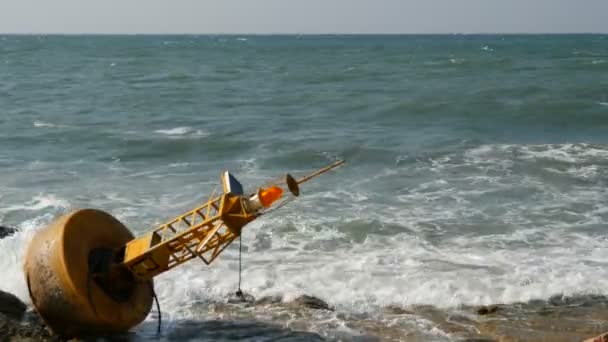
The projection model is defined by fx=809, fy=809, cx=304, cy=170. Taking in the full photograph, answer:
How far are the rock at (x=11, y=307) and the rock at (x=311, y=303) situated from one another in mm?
3657

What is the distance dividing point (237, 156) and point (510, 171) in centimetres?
791

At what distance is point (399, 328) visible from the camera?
1051cm

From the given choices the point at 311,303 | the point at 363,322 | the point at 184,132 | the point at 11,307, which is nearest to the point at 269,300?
the point at 311,303

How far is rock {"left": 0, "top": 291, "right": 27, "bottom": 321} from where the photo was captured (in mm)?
9578

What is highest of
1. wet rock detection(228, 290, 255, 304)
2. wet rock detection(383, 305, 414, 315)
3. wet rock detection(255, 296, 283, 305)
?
wet rock detection(228, 290, 255, 304)

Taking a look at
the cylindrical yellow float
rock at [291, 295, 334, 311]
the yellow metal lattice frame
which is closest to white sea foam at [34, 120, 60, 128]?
rock at [291, 295, 334, 311]

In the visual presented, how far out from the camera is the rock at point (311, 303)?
1126 cm

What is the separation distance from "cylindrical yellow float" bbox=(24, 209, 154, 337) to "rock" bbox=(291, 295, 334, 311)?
2658 millimetres

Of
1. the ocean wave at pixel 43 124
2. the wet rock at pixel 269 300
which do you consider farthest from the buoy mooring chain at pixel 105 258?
the ocean wave at pixel 43 124

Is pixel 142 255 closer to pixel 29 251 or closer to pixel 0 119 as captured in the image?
pixel 29 251

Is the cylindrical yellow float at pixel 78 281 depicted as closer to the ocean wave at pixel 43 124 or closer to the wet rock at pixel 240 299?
the wet rock at pixel 240 299

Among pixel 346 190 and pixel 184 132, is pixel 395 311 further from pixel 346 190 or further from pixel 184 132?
pixel 184 132

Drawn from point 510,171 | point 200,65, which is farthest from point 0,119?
point 200,65

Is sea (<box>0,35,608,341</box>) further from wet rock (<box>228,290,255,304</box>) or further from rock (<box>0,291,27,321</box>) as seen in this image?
rock (<box>0,291,27,321</box>)
